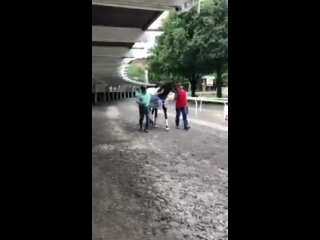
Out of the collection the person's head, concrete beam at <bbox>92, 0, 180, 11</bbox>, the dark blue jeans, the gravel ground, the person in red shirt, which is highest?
concrete beam at <bbox>92, 0, 180, 11</bbox>

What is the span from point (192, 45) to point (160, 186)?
6041mm

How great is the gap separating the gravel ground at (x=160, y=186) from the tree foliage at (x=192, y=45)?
6.73 ft

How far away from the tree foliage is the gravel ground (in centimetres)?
205

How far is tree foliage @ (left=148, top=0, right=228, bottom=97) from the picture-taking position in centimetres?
911

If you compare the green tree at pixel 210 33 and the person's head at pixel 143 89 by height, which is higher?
the green tree at pixel 210 33

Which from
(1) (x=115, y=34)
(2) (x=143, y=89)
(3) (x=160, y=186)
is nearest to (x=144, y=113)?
(2) (x=143, y=89)

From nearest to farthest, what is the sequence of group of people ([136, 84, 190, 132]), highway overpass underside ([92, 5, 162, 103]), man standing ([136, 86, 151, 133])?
highway overpass underside ([92, 5, 162, 103]) → man standing ([136, 86, 151, 133]) → group of people ([136, 84, 190, 132])

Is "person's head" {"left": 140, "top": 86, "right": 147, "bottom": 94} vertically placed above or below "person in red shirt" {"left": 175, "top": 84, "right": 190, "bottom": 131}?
above

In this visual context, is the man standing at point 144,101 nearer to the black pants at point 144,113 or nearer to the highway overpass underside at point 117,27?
the black pants at point 144,113

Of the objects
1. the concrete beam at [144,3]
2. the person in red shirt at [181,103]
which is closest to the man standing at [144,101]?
the person in red shirt at [181,103]

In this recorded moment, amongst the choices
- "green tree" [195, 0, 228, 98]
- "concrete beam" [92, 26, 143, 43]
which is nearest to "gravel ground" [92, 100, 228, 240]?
"green tree" [195, 0, 228, 98]

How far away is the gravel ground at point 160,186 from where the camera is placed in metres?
3.65

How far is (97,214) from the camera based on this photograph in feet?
13.0

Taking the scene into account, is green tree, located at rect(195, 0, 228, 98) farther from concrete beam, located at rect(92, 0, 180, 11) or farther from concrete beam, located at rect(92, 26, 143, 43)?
concrete beam, located at rect(92, 0, 180, 11)
